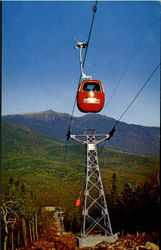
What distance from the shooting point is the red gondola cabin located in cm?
805

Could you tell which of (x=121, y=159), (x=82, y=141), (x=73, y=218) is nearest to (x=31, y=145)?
(x=121, y=159)

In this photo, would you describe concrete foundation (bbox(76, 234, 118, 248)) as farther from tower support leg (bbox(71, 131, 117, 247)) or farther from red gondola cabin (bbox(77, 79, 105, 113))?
red gondola cabin (bbox(77, 79, 105, 113))

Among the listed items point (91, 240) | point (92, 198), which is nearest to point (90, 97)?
point (92, 198)

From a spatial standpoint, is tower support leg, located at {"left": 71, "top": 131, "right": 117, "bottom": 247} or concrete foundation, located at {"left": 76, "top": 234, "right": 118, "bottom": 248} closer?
concrete foundation, located at {"left": 76, "top": 234, "right": 118, "bottom": 248}

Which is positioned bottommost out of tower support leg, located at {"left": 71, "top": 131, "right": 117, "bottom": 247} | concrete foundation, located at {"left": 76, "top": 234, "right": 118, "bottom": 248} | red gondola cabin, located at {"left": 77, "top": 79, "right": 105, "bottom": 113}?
concrete foundation, located at {"left": 76, "top": 234, "right": 118, "bottom": 248}

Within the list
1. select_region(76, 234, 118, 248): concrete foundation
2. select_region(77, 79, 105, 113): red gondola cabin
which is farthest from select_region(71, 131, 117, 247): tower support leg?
select_region(77, 79, 105, 113): red gondola cabin

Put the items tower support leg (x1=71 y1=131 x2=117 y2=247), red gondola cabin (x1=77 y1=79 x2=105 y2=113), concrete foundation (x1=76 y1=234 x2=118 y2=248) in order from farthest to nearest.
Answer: tower support leg (x1=71 y1=131 x2=117 y2=247) < concrete foundation (x1=76 y1=234 x2=118 y2=248) < red gondola cabin (x1=77 y1=79 x2=105 y2=113)

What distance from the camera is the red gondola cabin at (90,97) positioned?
8.05 meters

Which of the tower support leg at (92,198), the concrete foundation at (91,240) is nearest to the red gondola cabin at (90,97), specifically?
the tower support leg at (92,198)

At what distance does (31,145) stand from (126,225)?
17124cm

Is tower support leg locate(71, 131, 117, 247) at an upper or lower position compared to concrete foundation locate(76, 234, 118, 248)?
upper

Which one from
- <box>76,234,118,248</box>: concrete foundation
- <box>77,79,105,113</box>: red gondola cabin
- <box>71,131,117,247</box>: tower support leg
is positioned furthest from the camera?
<box>71,131,117,247</box>: tower support leg

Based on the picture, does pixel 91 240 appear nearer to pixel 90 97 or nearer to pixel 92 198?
pixel 92 198

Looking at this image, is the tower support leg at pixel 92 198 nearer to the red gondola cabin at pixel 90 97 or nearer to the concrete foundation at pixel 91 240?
the concrete foundation at pixel 91 240
